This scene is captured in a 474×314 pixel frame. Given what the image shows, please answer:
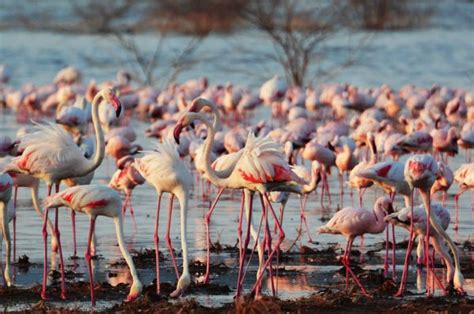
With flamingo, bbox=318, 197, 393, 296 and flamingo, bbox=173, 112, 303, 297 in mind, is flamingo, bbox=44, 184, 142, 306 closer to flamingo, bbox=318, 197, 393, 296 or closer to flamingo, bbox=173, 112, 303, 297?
flamingo, bbox=173, 112, 303, 297

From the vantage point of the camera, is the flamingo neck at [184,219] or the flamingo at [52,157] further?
the flamingo at [52,157]

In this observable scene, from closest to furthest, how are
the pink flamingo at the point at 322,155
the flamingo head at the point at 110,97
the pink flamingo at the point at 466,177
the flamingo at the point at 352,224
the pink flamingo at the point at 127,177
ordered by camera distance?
the flamingo head at the point at 110,97
the flamingo at the point at 352,224
the pink flamingo at the point at 466,177
the pink flamingo at the point at 127,177
the pink flamingo at the point at 322,155

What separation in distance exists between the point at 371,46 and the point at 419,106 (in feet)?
47.4

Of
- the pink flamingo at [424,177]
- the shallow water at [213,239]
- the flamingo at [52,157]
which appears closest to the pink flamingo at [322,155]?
the shallow water at [213,239]

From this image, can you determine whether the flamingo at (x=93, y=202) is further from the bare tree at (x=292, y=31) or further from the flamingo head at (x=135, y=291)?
the bare tree at (x=292, y=31)

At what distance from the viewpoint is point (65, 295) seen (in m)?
8.61

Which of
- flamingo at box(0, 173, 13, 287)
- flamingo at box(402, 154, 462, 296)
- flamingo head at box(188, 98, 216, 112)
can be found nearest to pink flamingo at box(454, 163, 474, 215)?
flamingo at box(402, 154, 462, 296)

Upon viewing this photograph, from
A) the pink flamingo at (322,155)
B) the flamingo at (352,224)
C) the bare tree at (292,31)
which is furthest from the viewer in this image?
the bare tree at (292,31)

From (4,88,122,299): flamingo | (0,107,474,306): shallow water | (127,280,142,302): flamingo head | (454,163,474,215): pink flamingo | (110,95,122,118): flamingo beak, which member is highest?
(110,95,122,118): flamingo beak

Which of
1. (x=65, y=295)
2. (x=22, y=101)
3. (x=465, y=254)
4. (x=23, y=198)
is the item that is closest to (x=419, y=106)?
(x=22, y=101)

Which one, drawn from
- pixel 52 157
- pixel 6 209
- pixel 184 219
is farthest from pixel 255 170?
pixel 6 209

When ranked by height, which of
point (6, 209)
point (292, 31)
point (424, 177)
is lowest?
point (6, 209)

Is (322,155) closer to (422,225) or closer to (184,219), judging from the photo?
(422,225)

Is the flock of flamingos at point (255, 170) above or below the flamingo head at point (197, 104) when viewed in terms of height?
below
